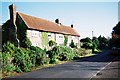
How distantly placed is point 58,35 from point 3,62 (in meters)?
29.1

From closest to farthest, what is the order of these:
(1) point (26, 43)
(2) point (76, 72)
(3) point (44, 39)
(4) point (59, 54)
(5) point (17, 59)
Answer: (2) point (76, 72), (5) point (17, 59), (1) point (26, 43), (4) point (59, 54), (3) point (44, 39)

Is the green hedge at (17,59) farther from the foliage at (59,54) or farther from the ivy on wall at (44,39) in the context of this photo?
the ivy on wall at (44,39)

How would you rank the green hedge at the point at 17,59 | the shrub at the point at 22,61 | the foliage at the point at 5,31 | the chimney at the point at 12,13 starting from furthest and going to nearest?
the foliage at the point at 5,31
the chimney at the point at 12,13
the shrub at the point at 22,61
the green hedge at the point at 17,59

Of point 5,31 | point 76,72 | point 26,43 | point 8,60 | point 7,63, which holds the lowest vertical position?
point 76,72

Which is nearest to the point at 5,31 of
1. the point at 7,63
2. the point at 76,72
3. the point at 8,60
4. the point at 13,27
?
the point at 13,27

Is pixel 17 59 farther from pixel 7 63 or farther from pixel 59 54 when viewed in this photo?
pixel 59 54

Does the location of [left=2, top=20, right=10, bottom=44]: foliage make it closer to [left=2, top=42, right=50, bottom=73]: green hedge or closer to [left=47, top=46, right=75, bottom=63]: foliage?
[left=47, top=46, right=75, bottom=63]: foliage

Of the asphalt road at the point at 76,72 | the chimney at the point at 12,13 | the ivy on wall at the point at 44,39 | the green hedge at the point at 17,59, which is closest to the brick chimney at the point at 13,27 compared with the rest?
the chimney at the point at 12,13

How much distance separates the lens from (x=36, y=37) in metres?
39.9

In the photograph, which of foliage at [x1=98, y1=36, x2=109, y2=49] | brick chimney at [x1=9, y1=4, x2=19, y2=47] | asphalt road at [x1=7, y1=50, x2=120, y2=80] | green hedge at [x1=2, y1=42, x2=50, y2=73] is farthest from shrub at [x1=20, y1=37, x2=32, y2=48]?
foliage at [x1=98, y1=36, x2=109, y2=49]

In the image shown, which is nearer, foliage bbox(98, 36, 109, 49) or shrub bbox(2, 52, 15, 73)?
shrub bbox(2, 52, 15, 73)

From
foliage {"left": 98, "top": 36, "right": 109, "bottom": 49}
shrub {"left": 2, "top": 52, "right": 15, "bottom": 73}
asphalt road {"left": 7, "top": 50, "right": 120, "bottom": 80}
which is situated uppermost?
foliage {"left": 98, "top": 36, "right": 109, "bottom": 49}

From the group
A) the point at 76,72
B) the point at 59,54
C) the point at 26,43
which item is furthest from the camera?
the point at 59,54

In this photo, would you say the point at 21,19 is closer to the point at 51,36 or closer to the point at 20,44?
the point at 20,44
